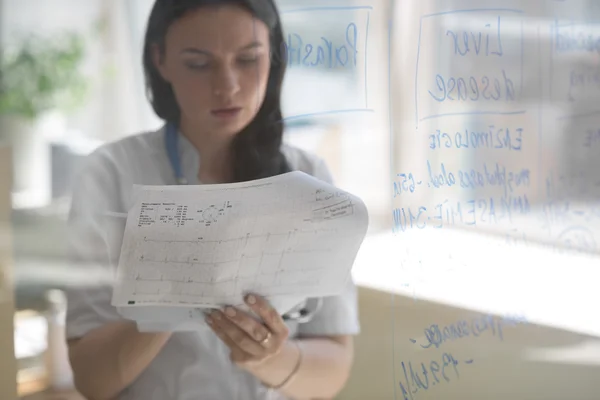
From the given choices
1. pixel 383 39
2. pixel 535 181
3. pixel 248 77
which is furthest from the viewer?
pixel 535 181

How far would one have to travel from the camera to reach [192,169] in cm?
99

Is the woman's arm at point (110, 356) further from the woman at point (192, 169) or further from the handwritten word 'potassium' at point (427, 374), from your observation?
the handwritten word 'potassium' at point (427, 374)

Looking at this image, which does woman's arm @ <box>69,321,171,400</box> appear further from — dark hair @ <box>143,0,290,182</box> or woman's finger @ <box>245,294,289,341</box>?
dark hair @ <box>143,0,290,182</box>

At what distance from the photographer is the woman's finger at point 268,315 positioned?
0.95 m

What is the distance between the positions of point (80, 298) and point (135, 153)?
0.69 feet

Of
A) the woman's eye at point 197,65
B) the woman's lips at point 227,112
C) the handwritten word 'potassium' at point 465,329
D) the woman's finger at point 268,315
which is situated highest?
the woman's eye at point 197,65

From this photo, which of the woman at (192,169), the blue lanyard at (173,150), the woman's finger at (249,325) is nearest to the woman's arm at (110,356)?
the woman at (192,169)

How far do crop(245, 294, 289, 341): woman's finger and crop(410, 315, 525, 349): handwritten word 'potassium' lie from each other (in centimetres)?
30

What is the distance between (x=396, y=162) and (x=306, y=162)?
0.18 meters

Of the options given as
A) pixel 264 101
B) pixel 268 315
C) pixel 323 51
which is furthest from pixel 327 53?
pixel 268 315

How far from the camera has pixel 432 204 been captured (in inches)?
48.0

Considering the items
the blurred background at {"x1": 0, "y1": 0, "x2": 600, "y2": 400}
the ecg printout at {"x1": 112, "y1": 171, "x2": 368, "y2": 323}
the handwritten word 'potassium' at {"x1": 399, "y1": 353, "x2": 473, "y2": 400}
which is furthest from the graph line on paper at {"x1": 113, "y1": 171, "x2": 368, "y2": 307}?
the handwritten word 'potassium' at {"x1": 399, "y1": 353, "x2": 473, "y2": 400}

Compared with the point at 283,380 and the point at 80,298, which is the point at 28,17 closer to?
the point at 80,298

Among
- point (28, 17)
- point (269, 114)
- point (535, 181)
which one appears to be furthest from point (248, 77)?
point (535, 181)
